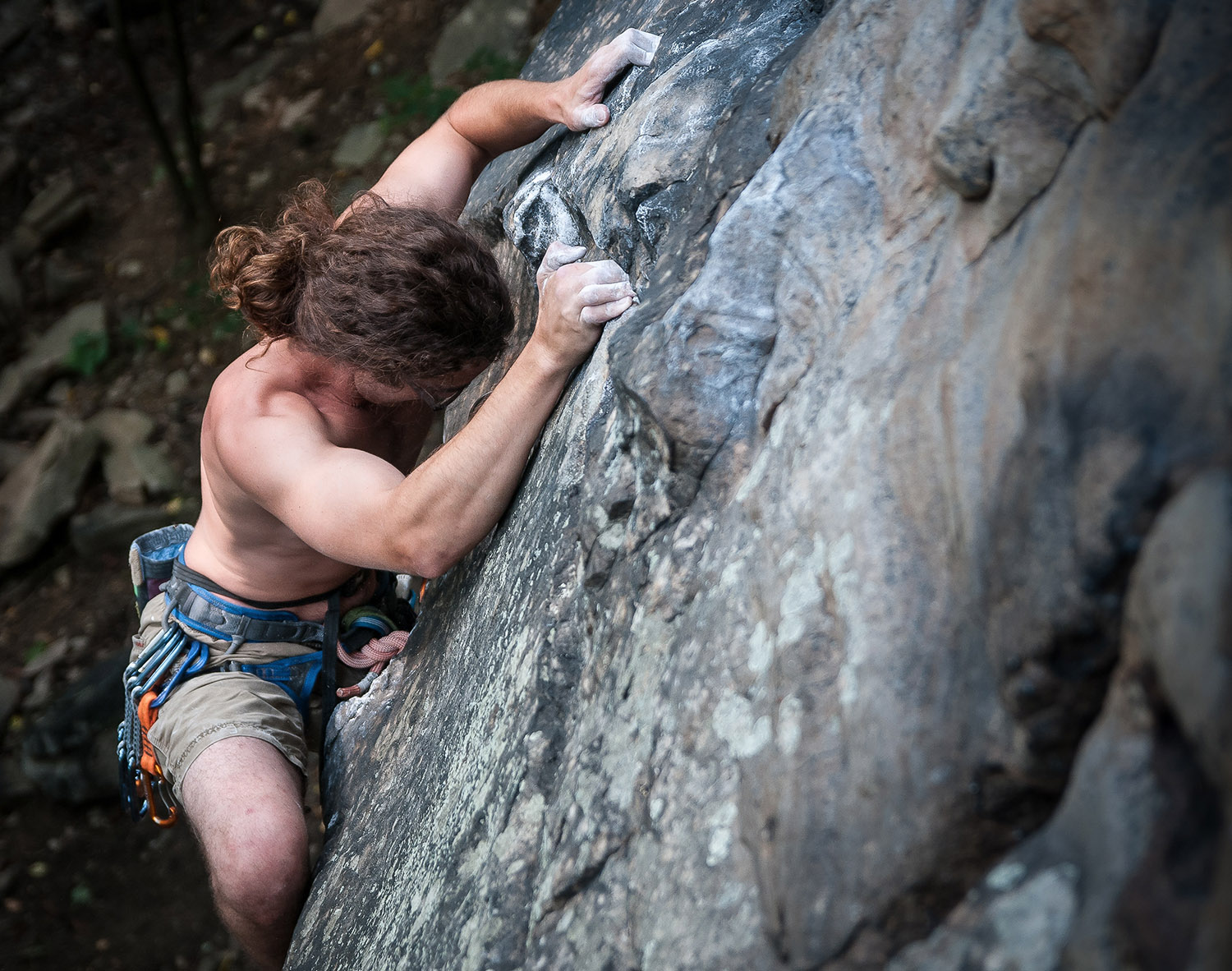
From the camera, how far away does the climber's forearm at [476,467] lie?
196cm

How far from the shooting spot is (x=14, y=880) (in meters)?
4.23

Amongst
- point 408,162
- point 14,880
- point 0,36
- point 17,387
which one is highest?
point 0,36

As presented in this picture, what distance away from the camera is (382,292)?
7.22 ft

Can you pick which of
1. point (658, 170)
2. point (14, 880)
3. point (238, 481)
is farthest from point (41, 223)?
point (658, 170)

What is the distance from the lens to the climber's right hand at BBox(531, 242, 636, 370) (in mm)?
1830

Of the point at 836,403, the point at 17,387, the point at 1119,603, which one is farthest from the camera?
the point at 17,387

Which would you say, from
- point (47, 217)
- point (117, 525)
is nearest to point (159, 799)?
point (117, 525)

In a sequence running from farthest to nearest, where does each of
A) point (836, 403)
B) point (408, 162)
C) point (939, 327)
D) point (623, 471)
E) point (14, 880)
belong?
point (14, 880)
point (408, 162)
point (623, 471)
point (836, 403)
point (939, 327)

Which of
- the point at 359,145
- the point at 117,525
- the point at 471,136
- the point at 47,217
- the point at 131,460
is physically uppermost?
the point at 471,136

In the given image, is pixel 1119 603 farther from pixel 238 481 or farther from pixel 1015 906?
pixel 238 481

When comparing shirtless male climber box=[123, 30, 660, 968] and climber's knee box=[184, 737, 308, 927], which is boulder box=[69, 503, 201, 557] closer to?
shirtless male climber box=[123, 30, 660, 968]

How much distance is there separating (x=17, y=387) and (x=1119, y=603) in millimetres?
7054

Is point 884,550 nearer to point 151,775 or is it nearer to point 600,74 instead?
point 600,74

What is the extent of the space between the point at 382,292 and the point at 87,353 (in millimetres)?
4995
